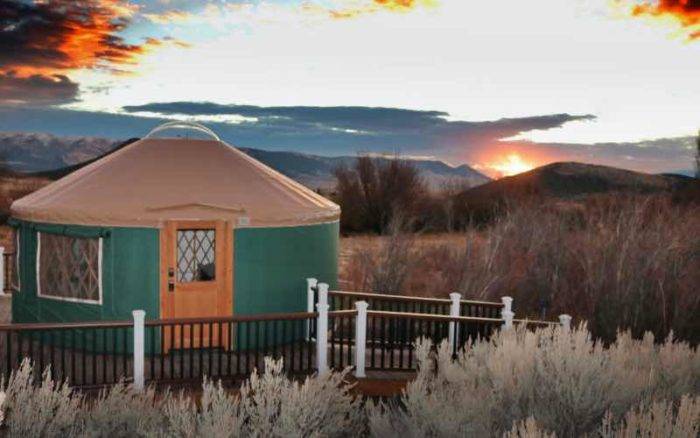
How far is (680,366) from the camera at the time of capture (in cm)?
564

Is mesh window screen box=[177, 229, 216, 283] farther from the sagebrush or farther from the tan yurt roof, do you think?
the sagebrush

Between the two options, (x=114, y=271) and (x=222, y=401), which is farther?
(x=114, y=271)

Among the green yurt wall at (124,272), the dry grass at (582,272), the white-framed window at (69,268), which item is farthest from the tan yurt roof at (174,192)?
the dry grass at (582,272)

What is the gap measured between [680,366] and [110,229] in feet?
20.3

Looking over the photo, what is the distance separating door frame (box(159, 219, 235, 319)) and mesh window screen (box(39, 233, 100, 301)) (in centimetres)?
84

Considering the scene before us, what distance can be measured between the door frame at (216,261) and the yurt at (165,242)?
12mm

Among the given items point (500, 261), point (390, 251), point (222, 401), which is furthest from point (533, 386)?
point (500, 261)

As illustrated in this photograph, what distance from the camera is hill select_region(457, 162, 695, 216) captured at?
27.5 m

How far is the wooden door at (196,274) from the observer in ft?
27.4

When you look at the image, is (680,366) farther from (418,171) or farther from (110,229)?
(418,171)

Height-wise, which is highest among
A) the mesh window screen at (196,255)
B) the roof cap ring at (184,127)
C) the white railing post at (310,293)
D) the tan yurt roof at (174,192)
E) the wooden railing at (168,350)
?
the roof cap ring at (184,127)

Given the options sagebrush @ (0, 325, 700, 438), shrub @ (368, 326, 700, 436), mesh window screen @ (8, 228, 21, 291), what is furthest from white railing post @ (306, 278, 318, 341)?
mesh window screen @ (8, 228, 21, 291)

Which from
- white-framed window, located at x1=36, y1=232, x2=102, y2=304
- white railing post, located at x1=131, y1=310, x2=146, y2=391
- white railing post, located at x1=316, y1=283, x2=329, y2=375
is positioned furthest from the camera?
white-framed window, located at x1=36, y1=232, x2=102, y2=304

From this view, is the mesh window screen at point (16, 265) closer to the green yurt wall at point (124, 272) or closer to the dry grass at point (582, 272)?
the green yurt wall at point (124, 272)
